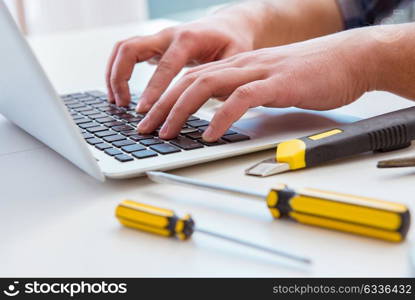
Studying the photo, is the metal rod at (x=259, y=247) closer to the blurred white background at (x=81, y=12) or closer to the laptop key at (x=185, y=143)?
the laptop key at (x=185, y=143)

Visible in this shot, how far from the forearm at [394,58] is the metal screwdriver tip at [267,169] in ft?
0.71

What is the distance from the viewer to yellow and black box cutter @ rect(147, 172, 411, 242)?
17.5 inches

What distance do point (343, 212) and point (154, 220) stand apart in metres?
0.14

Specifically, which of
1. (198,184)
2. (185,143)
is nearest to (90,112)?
(185,143)

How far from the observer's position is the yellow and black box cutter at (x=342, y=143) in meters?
0.61

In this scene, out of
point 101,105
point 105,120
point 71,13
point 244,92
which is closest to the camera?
point 244,92

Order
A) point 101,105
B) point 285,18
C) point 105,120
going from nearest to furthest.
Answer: point 105,120 < point 101,105 < point 285,18

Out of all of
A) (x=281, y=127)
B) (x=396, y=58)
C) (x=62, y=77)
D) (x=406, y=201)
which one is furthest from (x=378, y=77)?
(x=62, y=77)

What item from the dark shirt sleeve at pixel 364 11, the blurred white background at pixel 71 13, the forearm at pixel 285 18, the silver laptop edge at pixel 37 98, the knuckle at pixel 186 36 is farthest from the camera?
the blurred white background at pixel 71 13

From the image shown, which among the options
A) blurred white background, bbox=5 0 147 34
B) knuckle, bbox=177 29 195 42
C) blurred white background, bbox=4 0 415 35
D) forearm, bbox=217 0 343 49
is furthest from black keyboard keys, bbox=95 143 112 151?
blurred white background, bbox=5 0 147 34

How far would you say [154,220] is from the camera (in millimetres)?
491

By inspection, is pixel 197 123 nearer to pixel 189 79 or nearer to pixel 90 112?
pixel 189 79

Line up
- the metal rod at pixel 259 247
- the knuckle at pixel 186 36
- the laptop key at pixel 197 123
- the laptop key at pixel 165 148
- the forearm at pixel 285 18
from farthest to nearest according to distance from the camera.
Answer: the forearm at pixel 285 18
the knuckle at pixel 186 36
the laptop key at pixel 197 123
the laptop key at pixel 165 148
the metal rod at pixel 259 247

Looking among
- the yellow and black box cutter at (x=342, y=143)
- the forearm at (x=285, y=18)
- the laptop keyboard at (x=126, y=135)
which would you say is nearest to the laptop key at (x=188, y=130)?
the laptop keyboard at (x=126, y=135)
